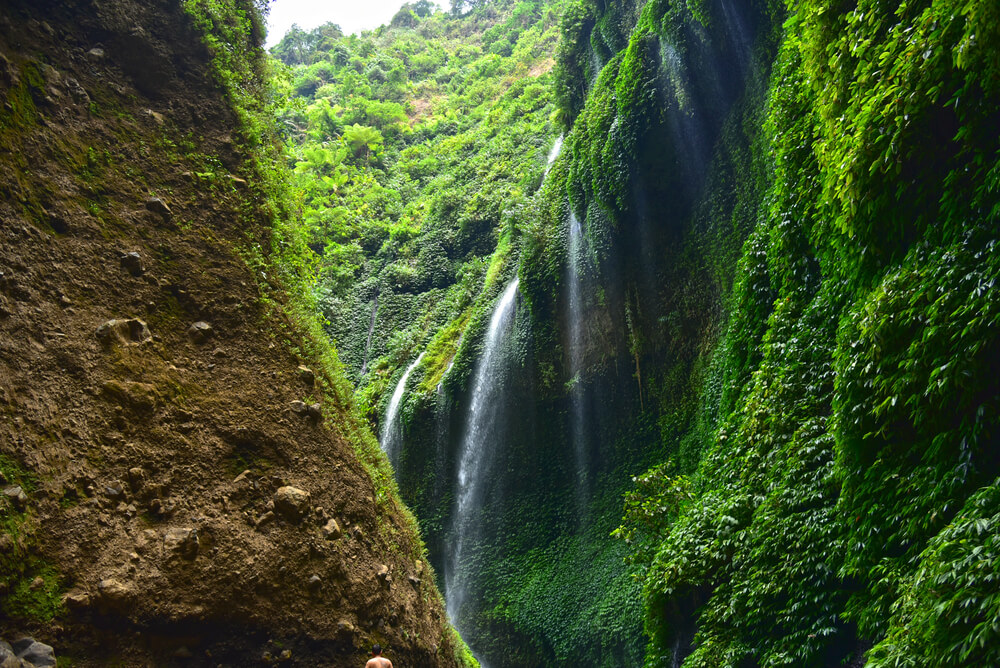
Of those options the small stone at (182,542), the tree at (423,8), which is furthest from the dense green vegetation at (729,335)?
the tree at (423,8)

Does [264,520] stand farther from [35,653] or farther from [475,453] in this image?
[475,453]

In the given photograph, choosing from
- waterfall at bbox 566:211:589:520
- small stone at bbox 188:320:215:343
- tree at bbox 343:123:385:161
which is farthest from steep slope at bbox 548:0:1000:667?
tree at bbox 343:123:385:161

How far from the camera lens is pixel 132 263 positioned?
529cm

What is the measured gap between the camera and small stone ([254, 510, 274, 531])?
4930mm

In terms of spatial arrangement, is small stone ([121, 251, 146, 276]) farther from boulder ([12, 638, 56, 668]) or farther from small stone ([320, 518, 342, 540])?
boulder ([12, 638, 56, 668])

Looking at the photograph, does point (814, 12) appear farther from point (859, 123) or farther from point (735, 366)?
point (735, 366)

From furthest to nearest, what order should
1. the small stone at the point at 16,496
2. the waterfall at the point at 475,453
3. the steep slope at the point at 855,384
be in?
1. the waterfall at the point at 475,453
2. the small stone at the point at 16,496
3. the steep slope at the point at 855,384

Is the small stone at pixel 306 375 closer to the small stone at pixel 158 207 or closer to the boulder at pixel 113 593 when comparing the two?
the small stone at pixel 158 207

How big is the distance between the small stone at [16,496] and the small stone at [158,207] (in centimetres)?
312

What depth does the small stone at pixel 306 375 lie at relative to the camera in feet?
20.5

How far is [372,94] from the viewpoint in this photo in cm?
3891

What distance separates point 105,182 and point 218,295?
1.43 metres

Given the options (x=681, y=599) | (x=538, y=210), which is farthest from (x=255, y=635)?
(x=538, y=210)

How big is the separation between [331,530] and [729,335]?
6062mm
